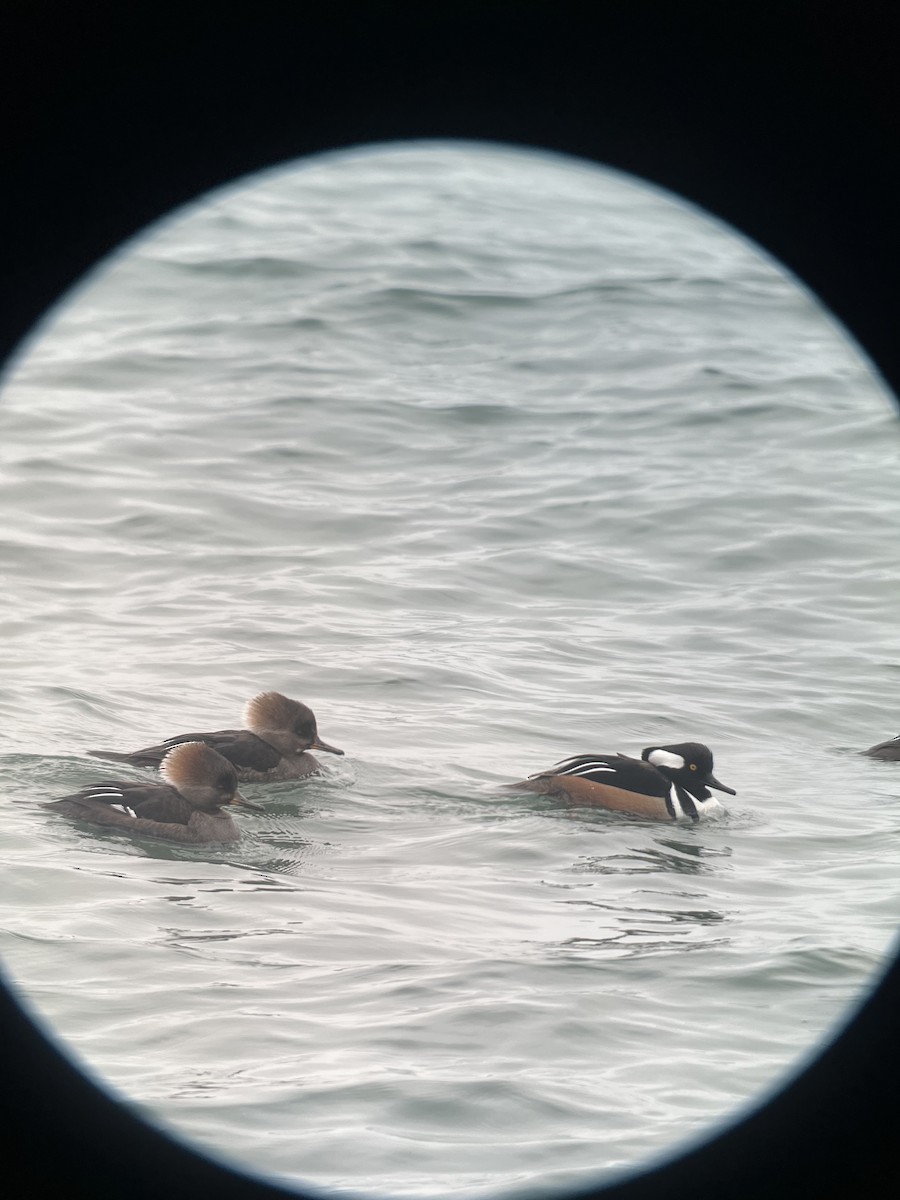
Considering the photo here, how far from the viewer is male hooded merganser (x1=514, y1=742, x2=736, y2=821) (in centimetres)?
723

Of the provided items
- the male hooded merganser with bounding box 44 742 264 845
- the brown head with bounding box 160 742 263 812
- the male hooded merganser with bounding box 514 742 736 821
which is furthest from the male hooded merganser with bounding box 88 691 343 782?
the male hooded merganser with bounding box 514 742 736 821

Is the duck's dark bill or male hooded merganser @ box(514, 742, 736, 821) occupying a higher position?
male hooded merganser @ box(514, 742, 736, 821)

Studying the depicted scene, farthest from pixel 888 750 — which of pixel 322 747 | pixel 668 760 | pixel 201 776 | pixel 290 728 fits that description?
pixel 201 776

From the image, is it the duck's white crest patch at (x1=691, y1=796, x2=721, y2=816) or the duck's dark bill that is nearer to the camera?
the duck's white crest patch at (x1=691, y1=796, x2=721, y2=816)

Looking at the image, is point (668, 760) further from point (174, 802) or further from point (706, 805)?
point (174, 802)

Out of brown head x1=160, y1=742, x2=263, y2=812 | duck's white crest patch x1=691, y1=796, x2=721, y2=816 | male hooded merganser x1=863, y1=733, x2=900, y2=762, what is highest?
brown head x1=160, y1=742, x2=263, y2=812

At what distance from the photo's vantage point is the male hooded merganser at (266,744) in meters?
7.54

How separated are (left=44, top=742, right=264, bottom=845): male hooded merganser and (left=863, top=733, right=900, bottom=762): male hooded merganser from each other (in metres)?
3.49

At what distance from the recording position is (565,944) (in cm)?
536

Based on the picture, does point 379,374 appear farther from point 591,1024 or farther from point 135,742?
point 591,1024

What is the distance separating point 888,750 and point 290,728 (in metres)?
3.16

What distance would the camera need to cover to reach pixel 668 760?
292 inches

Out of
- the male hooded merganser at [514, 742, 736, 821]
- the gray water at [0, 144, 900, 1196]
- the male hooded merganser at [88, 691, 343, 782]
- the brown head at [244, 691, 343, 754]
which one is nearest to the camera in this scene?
the gray water at [0, 144, 900, 1196]

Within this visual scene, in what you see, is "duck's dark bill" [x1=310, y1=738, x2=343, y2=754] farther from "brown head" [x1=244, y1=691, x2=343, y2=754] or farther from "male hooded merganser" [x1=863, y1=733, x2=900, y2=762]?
"male hooded merganser" [x1=863, y1=733, x2=900, y2=762]
